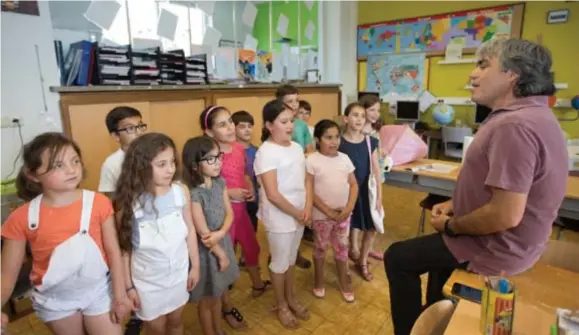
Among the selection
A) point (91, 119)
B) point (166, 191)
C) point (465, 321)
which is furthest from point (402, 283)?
point (91, 119)

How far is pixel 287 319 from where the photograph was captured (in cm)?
189

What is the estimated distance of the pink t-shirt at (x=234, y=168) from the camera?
74.7 inches

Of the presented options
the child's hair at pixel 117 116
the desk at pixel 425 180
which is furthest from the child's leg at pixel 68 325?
the desk at pixel 425 180

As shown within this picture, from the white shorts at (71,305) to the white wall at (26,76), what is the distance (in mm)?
1308

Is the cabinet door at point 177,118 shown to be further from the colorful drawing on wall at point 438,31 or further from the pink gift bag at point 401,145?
the colorful drawing on wall at point 438,31

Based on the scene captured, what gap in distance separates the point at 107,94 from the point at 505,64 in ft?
7.99

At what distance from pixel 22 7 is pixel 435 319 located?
8.74ft

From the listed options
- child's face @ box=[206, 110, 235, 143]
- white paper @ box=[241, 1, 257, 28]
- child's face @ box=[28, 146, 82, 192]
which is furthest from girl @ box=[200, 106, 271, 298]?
white paper @ box=[241, 1, 257, 28]

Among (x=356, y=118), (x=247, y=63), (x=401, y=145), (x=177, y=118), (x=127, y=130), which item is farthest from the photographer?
(x=247, y=63)

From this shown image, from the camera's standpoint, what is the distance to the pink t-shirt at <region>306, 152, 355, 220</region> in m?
1.97

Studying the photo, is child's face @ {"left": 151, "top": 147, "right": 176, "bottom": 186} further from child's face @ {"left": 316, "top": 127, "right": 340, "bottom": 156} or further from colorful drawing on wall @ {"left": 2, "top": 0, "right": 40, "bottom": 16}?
colorful drawing on wall @ {"left": 2, "top": 0, "right": 40, "bottom": 16}

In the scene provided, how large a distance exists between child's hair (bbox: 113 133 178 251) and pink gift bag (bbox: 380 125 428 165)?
1986 mm

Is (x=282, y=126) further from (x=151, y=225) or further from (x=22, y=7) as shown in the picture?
(x=22, y=7)

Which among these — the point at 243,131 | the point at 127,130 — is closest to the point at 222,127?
the point at 243,131
